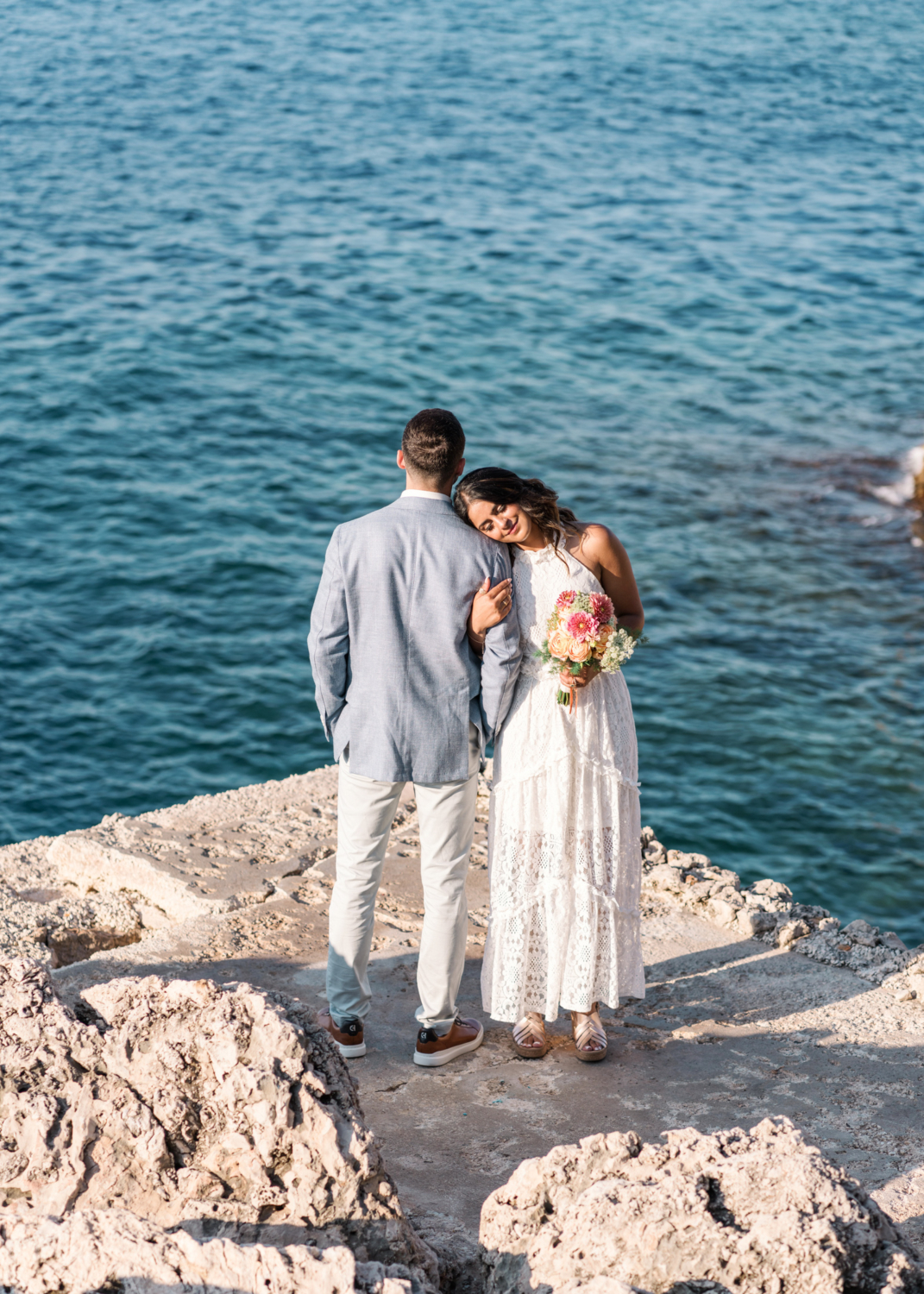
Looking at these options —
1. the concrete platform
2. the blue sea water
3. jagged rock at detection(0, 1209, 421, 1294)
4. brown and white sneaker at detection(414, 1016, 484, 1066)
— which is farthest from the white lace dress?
the blue sea water

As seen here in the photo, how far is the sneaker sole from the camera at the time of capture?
425cm

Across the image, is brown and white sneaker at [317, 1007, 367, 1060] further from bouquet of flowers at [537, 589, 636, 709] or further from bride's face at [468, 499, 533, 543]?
bride's face at [468, 499, 533, 543]

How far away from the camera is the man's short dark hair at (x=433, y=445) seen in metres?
3.93

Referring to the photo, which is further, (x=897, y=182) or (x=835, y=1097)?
(x=897, y=182)

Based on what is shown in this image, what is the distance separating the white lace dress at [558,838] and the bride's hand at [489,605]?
189mm

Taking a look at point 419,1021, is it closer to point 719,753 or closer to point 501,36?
point 719,753

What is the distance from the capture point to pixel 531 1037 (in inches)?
173

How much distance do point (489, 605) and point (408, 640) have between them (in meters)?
0.29

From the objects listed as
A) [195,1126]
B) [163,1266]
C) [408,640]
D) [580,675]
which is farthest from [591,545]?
[163,1266]

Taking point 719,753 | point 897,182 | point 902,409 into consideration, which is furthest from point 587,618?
point 897,182

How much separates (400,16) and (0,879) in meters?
31.7

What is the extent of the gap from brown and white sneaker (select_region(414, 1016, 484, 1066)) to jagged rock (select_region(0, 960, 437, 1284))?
5.18 feet

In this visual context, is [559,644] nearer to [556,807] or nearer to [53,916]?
[556,807]

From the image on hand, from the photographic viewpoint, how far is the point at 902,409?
643 inches
